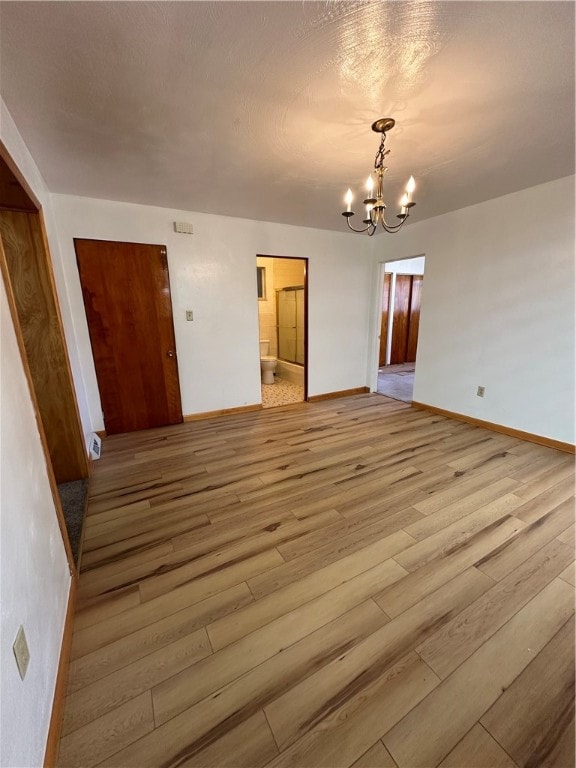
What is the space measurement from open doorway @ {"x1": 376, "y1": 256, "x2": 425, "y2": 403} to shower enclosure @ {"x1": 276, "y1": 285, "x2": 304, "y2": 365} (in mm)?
1891

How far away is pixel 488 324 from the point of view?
336 cm

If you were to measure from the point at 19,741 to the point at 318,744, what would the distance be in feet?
2.83

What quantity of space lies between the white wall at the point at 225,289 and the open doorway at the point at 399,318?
6.94ft

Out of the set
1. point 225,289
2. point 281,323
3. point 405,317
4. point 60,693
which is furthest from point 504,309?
point 60,693

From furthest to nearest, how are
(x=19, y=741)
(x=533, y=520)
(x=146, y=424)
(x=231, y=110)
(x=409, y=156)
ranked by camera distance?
(x=146, y=424) → (x=409, y=156) → (x=533, y=520) → (x=231, y=110) → (x=19, y=741)

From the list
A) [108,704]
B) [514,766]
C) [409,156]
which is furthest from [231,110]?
[514,766]

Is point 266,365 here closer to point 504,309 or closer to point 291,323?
point 291,323

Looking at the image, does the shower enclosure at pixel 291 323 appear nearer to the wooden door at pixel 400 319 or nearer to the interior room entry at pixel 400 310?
the interior room entry at pixel 400 310

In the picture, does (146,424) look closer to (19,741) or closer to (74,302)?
(74,302)

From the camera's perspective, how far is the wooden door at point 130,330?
3.12 metres

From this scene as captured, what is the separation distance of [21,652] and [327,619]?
3.69 ft

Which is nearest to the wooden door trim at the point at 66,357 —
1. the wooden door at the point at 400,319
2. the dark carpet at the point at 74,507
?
the dark carpet at the point at 74,507

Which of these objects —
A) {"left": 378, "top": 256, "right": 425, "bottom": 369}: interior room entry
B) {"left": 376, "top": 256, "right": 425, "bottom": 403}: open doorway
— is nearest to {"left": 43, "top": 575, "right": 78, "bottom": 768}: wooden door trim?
{"left": 376, "top": 256, "right": 425, "bottom": 403}: open doorway

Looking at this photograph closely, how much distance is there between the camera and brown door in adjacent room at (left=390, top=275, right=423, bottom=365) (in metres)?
6.94
